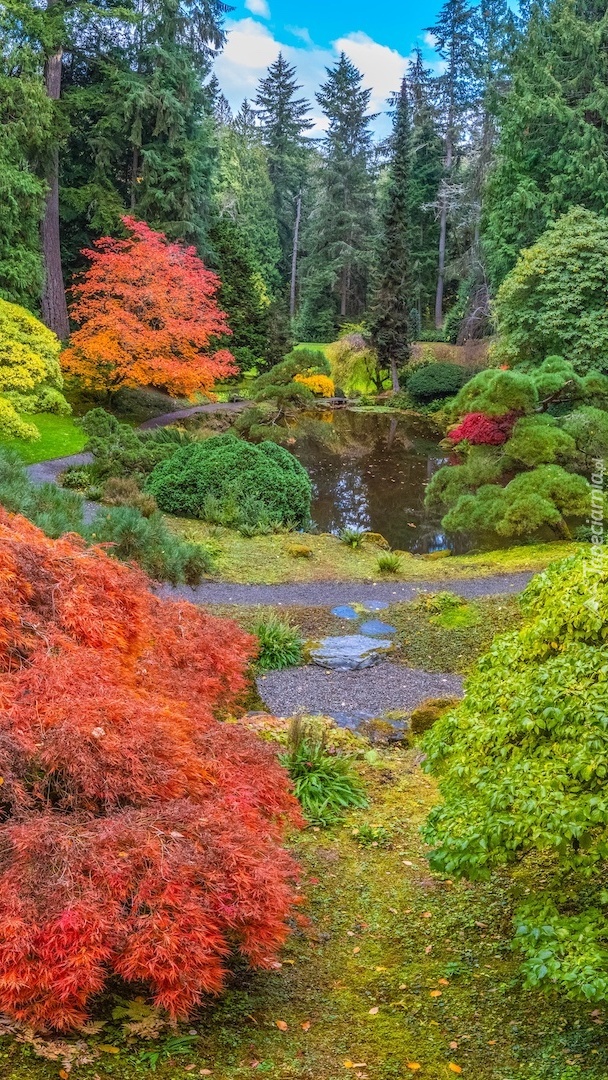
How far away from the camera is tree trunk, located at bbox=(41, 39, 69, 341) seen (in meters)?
21.6

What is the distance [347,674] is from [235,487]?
6.33 metres

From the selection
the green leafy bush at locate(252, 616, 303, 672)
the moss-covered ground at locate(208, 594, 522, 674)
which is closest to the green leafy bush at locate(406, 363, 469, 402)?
the moss-covered ground at locate(208, 594, 522, 674)

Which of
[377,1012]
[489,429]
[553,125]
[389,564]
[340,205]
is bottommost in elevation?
[389,564]

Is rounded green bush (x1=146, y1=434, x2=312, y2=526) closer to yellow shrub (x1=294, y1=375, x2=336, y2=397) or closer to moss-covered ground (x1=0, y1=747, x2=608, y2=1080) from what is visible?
Result: moss-covered ground (x1=0, y1=747, x2=608, y2=1080)

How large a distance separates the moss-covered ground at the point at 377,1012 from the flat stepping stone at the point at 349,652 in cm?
381

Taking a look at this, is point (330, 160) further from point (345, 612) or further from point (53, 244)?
point (345, 612)

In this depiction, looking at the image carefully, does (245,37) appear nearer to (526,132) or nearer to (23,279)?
(526,132)

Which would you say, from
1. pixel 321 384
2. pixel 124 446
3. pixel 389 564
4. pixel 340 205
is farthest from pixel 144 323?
pixel 340 205

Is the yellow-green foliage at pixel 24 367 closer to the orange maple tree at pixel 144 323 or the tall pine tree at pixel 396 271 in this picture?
the orange maple tree at pixel 144 323

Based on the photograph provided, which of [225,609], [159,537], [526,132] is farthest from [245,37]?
[159,537]

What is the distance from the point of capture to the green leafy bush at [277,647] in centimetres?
830

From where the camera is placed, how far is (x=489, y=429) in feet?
41.3

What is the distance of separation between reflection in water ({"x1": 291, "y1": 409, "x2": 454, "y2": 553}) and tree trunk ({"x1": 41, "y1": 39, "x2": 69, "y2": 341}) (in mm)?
7747

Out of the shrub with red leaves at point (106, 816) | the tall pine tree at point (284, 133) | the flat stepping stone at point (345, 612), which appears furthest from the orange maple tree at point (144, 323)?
the tall pine tree at point (284, 133)
